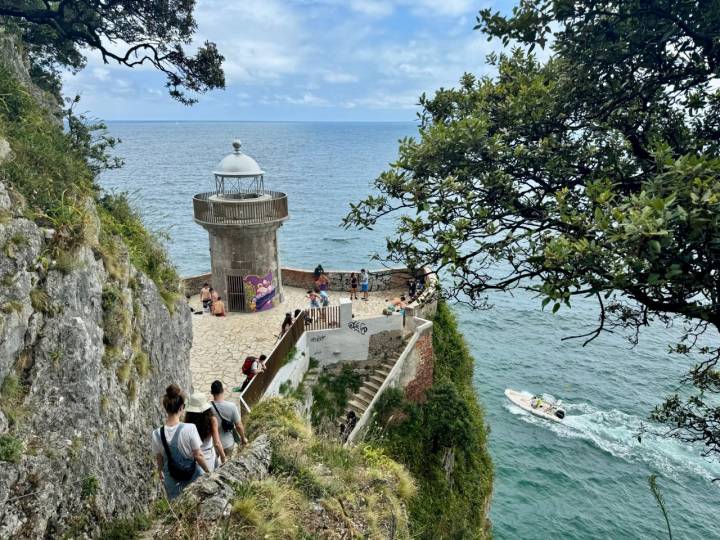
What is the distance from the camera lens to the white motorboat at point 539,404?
28562 millimetres

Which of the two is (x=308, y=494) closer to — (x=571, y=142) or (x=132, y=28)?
(x=571, y=142)

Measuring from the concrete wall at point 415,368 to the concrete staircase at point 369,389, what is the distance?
22.8 inches

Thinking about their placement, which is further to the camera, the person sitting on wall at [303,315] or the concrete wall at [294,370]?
the person sitting on wall at [303,315]

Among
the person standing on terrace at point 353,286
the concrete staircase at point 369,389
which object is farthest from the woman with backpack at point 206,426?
the person standing on terrace at point 353,286

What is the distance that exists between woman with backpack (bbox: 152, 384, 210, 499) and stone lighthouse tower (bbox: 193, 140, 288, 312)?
554 inches

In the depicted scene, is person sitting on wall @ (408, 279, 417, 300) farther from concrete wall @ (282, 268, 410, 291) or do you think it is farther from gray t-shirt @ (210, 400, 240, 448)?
gray t-shirt @ (210, 400, 240, 448)

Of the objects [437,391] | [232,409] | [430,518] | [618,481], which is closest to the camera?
[232,409]

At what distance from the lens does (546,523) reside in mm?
22703

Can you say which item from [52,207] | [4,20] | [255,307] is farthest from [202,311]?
[52,207]

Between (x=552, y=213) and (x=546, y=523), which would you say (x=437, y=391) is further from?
(x=552, y=213)

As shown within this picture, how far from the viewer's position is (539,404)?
29.0 m

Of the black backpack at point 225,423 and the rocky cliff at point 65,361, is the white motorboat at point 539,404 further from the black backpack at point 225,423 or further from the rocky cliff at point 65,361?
the black backpack at point 225,423

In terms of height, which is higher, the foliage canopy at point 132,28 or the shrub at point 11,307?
the foliage canopy at point 132,28

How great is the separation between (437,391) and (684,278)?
15.8m
